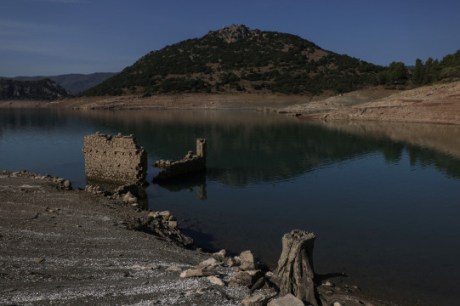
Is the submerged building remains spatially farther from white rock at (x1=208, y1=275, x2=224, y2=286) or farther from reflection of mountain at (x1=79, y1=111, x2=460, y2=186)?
white rock at (x1=208, y1=275, x2=224, y2=286)

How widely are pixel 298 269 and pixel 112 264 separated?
5.46 m

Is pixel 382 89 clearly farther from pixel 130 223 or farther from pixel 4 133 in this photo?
pixel 130 223

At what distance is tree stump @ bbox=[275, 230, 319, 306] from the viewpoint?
10.6 metres

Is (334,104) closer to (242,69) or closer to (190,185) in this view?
(242,69)

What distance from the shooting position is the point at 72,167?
3559 centimetres

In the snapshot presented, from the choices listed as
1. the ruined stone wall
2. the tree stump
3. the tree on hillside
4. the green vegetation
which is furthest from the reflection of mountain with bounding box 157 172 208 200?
the tree on hillside

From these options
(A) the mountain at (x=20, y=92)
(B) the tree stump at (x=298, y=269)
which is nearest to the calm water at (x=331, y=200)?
(B) the tree stump at (x=298, y=269)

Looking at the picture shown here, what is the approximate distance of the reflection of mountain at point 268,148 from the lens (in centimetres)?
3488

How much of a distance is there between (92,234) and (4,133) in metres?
54.1

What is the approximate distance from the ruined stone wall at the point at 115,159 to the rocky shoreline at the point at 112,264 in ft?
25.9

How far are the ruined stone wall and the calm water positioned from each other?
140 cm

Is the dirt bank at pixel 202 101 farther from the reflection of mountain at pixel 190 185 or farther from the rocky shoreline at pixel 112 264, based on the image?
the rocky shoreline at pixel 112 264

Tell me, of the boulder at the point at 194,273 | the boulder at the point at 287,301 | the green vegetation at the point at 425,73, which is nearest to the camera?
the boulder at the point at 287,301

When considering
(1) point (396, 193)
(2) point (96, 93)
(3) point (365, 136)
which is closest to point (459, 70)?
(3) point (365, 136)
